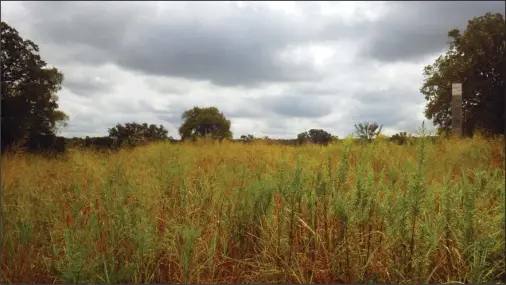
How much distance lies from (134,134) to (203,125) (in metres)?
8.45

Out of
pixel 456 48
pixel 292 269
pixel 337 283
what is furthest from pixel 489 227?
pixel 456 48

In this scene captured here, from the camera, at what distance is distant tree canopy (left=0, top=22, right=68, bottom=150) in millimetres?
8805

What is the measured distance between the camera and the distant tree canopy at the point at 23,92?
28.9ft

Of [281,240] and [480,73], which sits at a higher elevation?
[480,73]

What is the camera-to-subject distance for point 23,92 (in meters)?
9.99

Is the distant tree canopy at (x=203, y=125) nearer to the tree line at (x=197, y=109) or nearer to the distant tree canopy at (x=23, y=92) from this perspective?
the tree line at (x=197, y=109)

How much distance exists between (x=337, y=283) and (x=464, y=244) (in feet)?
3.23

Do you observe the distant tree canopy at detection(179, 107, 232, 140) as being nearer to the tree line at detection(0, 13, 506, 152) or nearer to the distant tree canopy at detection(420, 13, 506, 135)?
the tree line at detection(0, 13, 506, 152)

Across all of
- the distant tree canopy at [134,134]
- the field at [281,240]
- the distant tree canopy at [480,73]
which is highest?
the distant tree canopy at [480,73]

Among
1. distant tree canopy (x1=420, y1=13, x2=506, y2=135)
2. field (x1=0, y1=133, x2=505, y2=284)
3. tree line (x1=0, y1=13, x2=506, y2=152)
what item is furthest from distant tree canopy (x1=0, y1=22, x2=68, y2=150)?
distant tree canopy (x1=420, y1=13, x2=506, y2=135)

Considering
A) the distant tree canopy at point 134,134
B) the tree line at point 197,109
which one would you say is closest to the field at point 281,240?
the tree line at point 197,109

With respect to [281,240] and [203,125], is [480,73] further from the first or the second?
[281,240]

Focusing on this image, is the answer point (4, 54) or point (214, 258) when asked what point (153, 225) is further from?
point (4, 54)

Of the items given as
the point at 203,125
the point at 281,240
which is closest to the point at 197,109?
the point at 203,125
